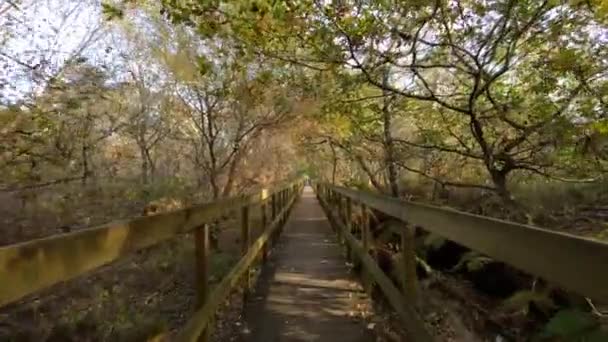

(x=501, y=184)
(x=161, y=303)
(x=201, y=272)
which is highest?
(x=501, y=184)

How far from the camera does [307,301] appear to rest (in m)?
5.93

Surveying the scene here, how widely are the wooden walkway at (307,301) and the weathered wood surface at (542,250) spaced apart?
8.31 ft

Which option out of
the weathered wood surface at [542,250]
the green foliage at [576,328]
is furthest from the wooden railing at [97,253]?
the green foliage at [576,328]

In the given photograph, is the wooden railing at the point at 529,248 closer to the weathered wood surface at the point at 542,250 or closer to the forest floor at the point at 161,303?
the weathered wood surface at the point at 542,250

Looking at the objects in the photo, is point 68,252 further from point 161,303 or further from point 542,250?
point 161,303

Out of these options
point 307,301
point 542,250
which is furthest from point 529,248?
point 307,301

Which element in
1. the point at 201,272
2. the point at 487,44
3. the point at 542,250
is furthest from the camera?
the point at 487,44

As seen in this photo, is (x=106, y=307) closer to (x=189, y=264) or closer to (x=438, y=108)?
(x=189, y=264)

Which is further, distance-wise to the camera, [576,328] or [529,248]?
[576,328]

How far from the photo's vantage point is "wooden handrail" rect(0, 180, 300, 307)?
4.69 ft

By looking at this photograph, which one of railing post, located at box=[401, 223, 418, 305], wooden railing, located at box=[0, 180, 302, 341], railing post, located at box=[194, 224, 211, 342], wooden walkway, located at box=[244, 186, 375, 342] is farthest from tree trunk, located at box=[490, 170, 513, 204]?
railing post, located at box=[194, 224, 211, 342]

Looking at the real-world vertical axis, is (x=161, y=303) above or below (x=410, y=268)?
below

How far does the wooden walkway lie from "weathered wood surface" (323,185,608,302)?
2.53 meters

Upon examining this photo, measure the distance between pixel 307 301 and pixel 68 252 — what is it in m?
4.41
